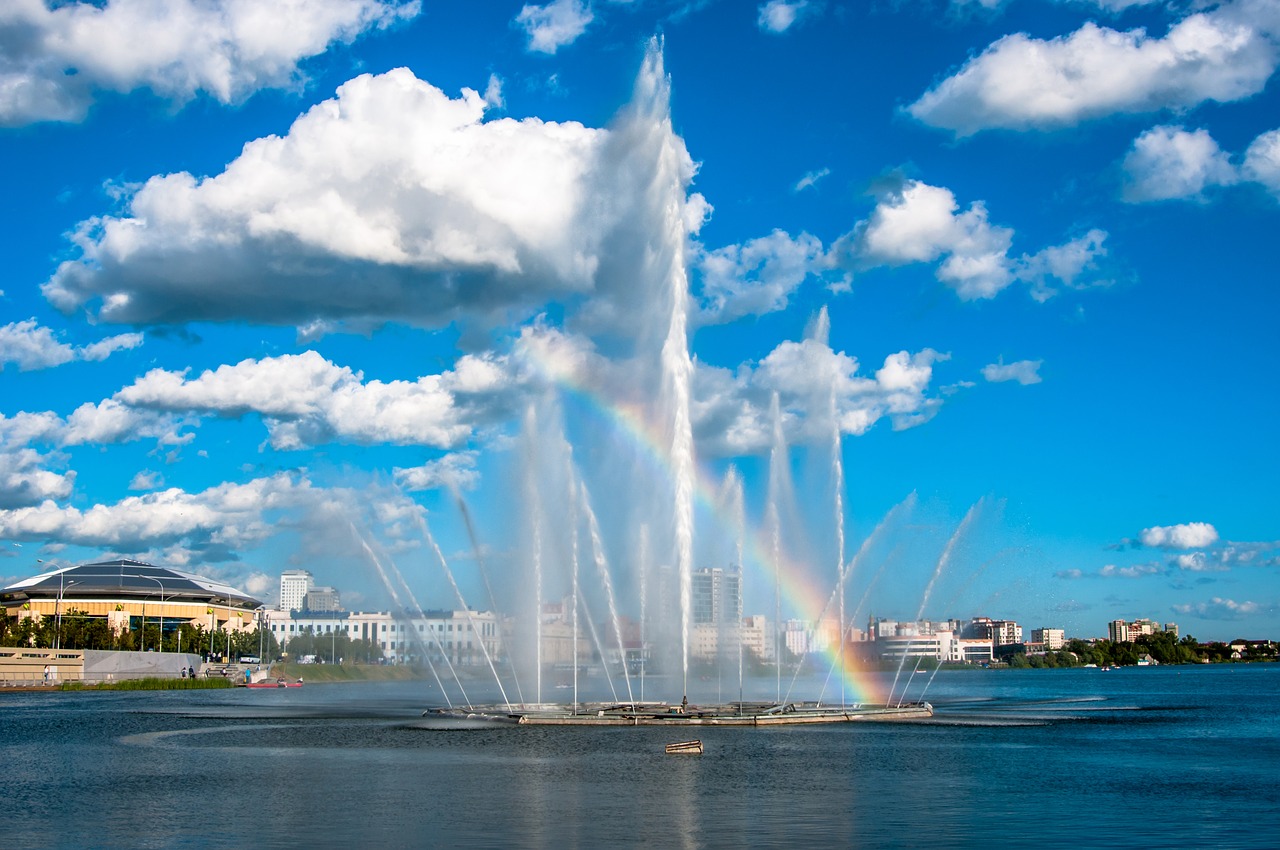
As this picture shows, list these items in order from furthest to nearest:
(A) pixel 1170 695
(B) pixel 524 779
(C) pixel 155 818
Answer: (A) pixel 1170 695 < (B) pixel 524 779 < (C) pixel 155 818

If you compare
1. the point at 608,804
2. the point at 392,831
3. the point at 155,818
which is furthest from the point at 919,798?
the point at 155,818

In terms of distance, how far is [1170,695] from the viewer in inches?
5074

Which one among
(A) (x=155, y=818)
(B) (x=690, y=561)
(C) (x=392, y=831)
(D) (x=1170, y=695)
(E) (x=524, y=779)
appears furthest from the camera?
(D) (x=1170, y=695)

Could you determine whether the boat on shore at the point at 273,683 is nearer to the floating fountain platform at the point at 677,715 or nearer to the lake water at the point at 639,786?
the lake water at the point at 639,786

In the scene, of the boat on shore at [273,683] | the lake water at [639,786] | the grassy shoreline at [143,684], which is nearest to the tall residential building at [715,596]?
the lake water at [639,786]

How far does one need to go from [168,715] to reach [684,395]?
45.3m

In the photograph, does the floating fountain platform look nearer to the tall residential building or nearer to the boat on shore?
the tall residential building

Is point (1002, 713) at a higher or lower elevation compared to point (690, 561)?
lower

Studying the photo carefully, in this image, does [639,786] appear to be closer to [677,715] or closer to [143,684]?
[677,715]

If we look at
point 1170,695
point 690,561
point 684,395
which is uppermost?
point 684,395

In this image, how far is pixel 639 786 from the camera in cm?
3856

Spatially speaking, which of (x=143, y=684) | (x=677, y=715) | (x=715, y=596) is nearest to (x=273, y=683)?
(x=143, y=684)

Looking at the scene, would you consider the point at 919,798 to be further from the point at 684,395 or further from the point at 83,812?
the point at 684,395

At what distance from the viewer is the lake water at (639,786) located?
96.8 feet
